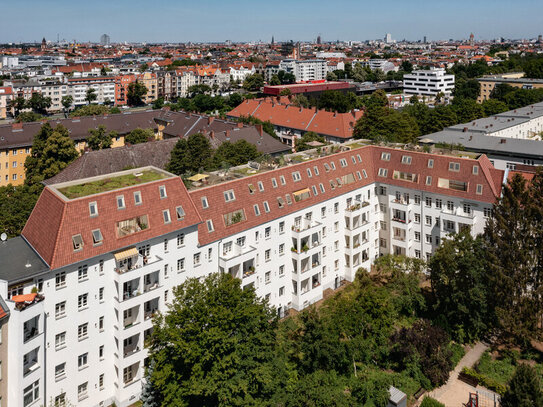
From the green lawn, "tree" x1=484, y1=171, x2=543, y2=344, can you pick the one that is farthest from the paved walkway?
the green lawn

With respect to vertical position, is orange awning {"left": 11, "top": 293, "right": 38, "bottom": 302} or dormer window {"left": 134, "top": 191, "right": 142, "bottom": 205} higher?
dormer window {"left": 134, "top": 191, "right": 142, "bottom": 205}

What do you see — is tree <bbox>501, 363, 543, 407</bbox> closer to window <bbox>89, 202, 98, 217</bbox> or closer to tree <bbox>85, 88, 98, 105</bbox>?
window <bbox>89, 202, 98, 217</bbox>

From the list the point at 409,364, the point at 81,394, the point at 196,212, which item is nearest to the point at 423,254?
the point at 409,364

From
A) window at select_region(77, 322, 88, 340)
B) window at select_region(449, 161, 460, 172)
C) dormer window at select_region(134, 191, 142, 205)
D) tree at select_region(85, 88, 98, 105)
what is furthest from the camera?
tree at select_region(85, 88, 98, 105)

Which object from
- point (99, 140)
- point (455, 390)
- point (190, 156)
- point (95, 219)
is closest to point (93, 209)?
point (95, 219)

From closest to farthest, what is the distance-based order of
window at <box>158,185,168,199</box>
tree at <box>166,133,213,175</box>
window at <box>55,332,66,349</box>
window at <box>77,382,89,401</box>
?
→ window at <box>55,332,66,349</box>, window at <box>77,382,89,401</box>, window at <box>158,185,168,199</box>, tree at <box>166,133,213,175</box>

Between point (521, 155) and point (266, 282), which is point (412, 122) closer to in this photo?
point (521, 155)

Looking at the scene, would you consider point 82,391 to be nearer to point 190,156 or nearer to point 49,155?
point 190,156
